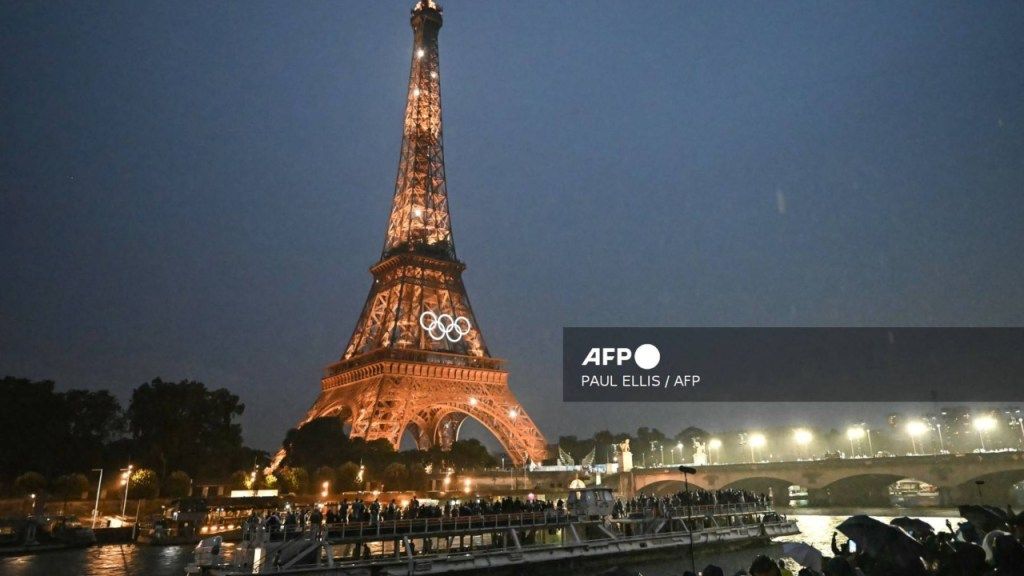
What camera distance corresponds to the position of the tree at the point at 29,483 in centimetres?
4997

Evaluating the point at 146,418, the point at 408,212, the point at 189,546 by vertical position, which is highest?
the point at 408,212

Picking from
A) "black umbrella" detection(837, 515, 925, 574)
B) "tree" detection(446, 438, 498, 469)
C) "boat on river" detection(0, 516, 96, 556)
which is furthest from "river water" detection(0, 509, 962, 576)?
"tree" detection(446, 438, 498, 469)

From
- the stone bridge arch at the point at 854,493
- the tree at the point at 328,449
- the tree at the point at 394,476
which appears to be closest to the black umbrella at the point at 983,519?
the tree at the point at 394,476

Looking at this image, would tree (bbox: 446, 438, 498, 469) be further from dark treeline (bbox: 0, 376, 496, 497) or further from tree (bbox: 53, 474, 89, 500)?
tree (bbox: 53, 474, 89, 500)

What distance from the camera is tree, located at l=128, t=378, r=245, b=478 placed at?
203ft

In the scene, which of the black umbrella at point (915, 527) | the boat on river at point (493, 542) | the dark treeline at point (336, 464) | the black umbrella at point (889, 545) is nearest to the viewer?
the black umbrella at point (889, 545)

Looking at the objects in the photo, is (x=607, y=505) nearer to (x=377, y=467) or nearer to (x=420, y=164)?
(x=377, y=467)

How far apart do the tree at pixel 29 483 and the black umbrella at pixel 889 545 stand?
2261 inches

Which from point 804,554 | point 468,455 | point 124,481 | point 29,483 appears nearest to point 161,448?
point 124,481

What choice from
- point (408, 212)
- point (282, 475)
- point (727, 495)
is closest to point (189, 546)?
point (282, 475)

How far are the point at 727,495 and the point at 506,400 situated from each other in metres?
37.5

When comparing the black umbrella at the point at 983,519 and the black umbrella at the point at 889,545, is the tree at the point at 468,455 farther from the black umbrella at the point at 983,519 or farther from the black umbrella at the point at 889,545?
the black umbrella at the point at 889,545

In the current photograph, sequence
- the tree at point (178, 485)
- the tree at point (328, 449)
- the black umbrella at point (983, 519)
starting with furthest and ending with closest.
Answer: the tree at point (328, 449) < the tree at point (178, 485) < the black umbrella at point (983, 519)

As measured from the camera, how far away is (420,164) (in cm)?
8662
